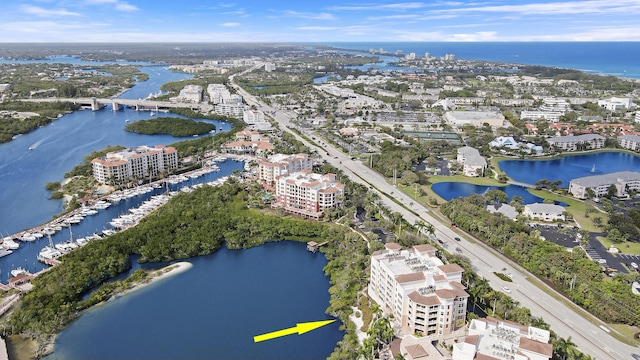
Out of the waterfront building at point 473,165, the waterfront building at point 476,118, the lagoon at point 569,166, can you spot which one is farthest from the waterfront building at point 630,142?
the waterfront building at point 473,165

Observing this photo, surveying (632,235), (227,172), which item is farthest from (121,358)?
(632,235)

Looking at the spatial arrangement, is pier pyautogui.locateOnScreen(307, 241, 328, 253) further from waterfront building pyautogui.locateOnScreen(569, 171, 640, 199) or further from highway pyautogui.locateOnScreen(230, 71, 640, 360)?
waterfront building pyautogui.locateOnScreen(569, 171, 640, 199)

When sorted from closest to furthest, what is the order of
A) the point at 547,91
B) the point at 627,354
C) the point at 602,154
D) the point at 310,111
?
the point at 627,354 → the point at 602,154 → the point at 310,111 → the point at 547,91

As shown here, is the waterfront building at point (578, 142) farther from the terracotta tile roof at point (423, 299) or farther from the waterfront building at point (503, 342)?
the terracotta tile roof at point (423, 299)

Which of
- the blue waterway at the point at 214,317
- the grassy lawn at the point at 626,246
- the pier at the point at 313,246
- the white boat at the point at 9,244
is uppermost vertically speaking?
the grassy lawn at the point at 626,246

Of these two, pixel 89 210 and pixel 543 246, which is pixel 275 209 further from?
pixel 543 246

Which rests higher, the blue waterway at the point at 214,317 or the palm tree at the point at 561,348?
the palm tree at the point at 561,348

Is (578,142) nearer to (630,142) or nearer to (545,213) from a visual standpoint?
(630,142)
